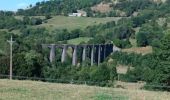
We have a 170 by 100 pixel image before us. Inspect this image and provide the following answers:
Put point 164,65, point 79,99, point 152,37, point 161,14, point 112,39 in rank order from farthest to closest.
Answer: point 161,14 → point 112,39 → point 152,37 → point 164,65 → point 79,99

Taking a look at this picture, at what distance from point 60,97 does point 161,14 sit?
587 ft

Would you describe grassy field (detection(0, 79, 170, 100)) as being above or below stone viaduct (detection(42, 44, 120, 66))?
above

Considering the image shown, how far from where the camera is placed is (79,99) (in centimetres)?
1870

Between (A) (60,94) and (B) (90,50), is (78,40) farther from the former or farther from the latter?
(A) (60,94)

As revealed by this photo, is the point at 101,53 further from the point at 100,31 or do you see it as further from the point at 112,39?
the point at 100,31

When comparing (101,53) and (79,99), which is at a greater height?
(79,99)

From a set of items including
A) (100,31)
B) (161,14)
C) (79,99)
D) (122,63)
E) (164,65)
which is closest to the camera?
(79,99)

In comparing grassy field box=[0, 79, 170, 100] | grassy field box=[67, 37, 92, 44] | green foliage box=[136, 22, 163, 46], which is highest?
grassy field box=[0, 79, 170, 100]

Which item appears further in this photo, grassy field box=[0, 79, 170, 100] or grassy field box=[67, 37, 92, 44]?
grassy field box=[67, 37, 92, 44]

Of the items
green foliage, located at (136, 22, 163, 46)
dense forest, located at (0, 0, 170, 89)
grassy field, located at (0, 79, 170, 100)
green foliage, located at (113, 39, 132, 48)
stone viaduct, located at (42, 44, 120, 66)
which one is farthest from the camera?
green foliage, located at (113, 39, 132, 48)

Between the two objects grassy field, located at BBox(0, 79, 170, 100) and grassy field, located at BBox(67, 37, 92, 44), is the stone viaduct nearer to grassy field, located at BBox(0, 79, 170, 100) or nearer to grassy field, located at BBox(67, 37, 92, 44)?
grassy field, located at BBox(67, 37, 92, 44)

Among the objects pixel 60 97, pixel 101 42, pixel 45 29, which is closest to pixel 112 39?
pixel 101 42

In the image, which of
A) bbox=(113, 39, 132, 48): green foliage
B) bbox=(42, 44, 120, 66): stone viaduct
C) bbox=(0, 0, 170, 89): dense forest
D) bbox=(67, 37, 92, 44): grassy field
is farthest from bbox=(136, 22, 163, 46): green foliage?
bbox=(67, 37, 92, 44): grassy field

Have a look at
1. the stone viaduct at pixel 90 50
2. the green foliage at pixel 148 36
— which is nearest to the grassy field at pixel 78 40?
the stone viaduct at pixel 90 50
